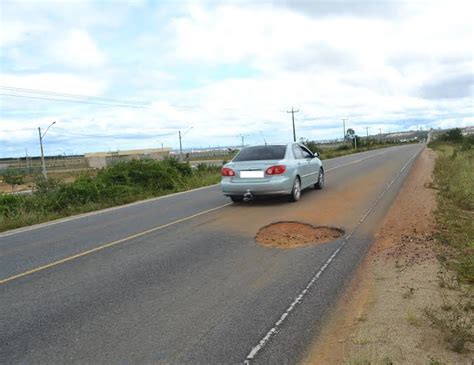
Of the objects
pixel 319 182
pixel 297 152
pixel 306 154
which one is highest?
pixel 297 152

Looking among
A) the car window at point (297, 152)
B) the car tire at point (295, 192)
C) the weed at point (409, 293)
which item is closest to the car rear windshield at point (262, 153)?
the car window at point (297, 152)

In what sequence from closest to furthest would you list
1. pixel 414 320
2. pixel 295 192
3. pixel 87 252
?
pixel 414 320
pixel 87 252
pixel 295 192

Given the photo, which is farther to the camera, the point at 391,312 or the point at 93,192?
the point at 93,192

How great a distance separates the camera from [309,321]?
4168 millimetres

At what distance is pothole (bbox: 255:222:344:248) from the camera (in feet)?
24.1

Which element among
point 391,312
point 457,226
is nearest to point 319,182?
point 457,226

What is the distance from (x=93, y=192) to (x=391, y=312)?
12.1m

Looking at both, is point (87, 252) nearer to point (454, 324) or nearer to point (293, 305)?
point (293, 305)

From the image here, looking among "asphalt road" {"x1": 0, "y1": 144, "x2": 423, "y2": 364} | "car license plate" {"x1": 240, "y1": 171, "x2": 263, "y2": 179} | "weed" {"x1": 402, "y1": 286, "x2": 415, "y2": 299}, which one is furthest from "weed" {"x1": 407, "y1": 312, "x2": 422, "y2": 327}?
"car license plate" {"x1": 240, "y1": 171, "x2": 263, "y2": 179}

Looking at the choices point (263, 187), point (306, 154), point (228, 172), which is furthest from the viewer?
point (306, 154)

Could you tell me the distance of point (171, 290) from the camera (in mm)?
5137

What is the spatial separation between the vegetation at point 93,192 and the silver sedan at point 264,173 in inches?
189

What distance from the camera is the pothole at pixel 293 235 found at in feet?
24.1

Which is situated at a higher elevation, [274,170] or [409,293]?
[274,170]
